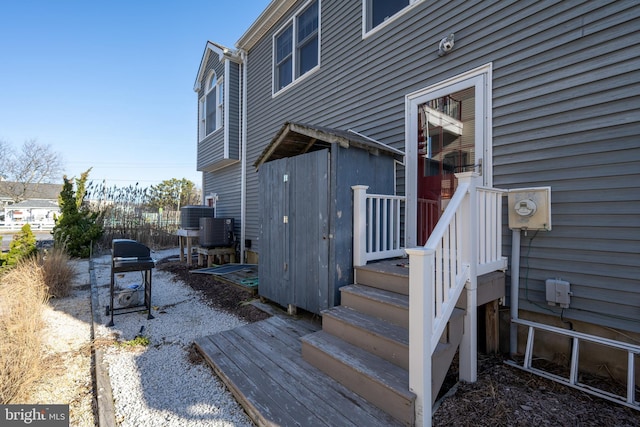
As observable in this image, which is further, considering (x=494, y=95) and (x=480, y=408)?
(x=494, y=95)

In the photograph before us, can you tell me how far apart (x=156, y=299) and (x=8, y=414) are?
3.32 meters

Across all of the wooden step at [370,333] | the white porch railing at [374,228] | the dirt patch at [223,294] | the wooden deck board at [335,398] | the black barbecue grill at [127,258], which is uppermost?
the white porch railing at [374,228]

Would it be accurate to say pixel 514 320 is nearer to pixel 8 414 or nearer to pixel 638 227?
pixel 638 227

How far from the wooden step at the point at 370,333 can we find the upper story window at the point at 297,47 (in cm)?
506

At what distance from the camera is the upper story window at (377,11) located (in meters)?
4.27

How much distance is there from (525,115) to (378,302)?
247 cm

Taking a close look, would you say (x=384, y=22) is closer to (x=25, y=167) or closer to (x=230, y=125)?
(x=230, y=125)

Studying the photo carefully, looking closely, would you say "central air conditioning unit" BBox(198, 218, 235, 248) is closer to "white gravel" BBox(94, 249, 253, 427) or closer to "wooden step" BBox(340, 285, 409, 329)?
"white gravel" BBox(94, 249, 253, 427)

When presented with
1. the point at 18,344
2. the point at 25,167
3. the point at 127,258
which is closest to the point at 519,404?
the point at 18,344

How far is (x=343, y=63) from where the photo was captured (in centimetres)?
499

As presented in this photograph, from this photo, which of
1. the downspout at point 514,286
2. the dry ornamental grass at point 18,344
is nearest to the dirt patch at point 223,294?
the dry ornamental grass at point 18,344

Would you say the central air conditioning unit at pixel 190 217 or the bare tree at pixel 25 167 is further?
the bare tree at pixel 25 167

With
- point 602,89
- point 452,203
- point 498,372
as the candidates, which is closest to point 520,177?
point 602,89

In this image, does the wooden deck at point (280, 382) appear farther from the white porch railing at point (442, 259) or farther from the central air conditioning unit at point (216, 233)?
the central air conditioning unit at point (216, 233)
